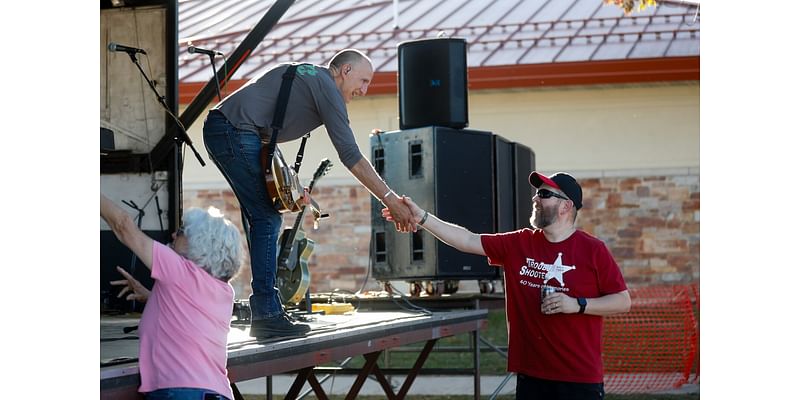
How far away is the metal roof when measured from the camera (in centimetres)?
1383

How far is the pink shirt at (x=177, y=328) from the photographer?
3.28 m

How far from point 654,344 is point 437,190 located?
3.70 m

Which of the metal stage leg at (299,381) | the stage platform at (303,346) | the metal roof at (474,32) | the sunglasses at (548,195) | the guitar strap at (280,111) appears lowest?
the metal stage leg at (299,381)

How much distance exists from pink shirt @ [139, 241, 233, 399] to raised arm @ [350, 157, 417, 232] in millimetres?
1735

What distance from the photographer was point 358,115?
1414 cm

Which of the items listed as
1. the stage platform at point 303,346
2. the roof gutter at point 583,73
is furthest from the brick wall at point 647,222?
the stage platform at point 303,346

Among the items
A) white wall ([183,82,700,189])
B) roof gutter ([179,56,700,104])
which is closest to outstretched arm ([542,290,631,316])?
roof gutter ([179,56,700,104])

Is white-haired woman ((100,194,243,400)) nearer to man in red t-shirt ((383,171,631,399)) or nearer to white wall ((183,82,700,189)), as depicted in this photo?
man in red t-shirt ((383,171,631,399))

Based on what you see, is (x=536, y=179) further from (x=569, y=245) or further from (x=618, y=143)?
(x=618, y=143)

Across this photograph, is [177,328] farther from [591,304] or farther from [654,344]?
[654,344]

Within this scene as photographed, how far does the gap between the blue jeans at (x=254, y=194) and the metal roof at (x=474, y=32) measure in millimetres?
8813

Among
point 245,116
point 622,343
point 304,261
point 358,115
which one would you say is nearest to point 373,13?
point 358,115

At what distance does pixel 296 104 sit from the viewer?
4.80 m

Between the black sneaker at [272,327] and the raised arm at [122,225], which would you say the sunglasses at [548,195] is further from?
the raised arm at [122,225]
